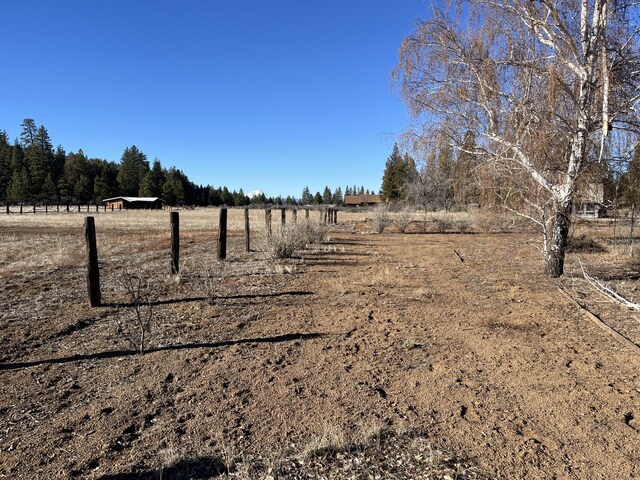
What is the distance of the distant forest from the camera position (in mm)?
82812

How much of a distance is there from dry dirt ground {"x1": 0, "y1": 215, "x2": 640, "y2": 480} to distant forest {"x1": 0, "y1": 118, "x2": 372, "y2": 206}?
83.0 m

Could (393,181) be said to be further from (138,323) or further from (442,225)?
(138,323)

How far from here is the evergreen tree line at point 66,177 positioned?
82.8m

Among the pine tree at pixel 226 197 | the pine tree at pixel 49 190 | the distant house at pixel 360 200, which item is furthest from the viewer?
the pine tree at pixel 226 197

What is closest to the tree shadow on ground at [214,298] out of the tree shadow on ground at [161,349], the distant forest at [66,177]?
the tree shadow on ground at [161,349]

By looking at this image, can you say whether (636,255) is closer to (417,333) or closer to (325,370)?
(417,333)

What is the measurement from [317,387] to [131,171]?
362 feet

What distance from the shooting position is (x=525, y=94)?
8.91 m

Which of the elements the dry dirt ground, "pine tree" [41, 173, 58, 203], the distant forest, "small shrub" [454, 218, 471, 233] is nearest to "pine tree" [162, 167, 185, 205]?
the distant forest

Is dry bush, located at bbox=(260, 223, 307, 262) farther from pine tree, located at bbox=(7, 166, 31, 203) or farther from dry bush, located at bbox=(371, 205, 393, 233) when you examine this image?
pine tree, located at bbox=(7, 166, 31, 203)

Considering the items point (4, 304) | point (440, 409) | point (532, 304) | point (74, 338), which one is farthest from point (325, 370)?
point (4, 304)

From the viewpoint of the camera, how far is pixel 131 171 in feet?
337

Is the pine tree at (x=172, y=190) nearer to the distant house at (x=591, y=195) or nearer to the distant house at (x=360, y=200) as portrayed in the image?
the distant house at (x=360, y=200)

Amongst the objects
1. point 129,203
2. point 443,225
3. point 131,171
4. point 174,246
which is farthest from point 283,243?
point 131,171
